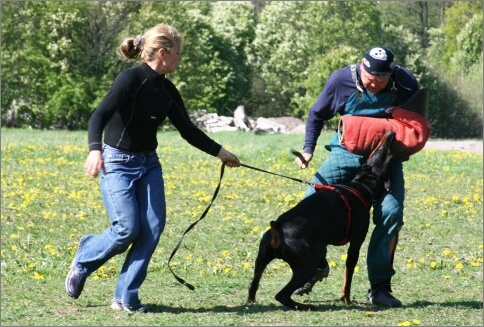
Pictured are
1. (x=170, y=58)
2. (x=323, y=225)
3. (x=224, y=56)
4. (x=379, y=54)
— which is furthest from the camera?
(x=224, y=56)

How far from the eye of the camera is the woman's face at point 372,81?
7098 millimetres

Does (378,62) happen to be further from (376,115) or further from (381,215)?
(381,215)

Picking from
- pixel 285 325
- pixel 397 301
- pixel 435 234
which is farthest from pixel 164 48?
pixel 435 234

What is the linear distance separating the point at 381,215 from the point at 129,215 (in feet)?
6.63

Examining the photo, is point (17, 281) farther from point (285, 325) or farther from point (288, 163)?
point (288, 163)

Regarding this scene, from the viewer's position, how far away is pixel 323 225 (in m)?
6.91

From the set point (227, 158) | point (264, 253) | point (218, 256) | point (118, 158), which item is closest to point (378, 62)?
point (227, 158)

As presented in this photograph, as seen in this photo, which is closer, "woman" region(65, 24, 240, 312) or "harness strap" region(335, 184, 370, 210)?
"woman" region(65, 24, 240, 312)

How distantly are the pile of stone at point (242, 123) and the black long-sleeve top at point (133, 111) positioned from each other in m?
37.3

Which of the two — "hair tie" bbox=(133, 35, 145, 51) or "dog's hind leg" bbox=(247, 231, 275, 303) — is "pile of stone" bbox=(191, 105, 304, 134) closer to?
"dog's hind leg" bbox=(247, 231, 275, 303)

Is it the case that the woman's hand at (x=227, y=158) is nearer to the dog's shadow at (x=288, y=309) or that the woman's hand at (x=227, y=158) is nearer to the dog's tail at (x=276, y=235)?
the dog's tail at (x=276, y=235)

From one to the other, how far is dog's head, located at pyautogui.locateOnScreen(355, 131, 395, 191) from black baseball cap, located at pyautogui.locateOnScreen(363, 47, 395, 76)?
50 centimetres

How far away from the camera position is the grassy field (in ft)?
22.2

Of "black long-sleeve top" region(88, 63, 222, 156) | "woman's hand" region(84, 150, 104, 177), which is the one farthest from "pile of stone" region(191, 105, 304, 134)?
"woman's hand" region(84, 150, 104, 177)
